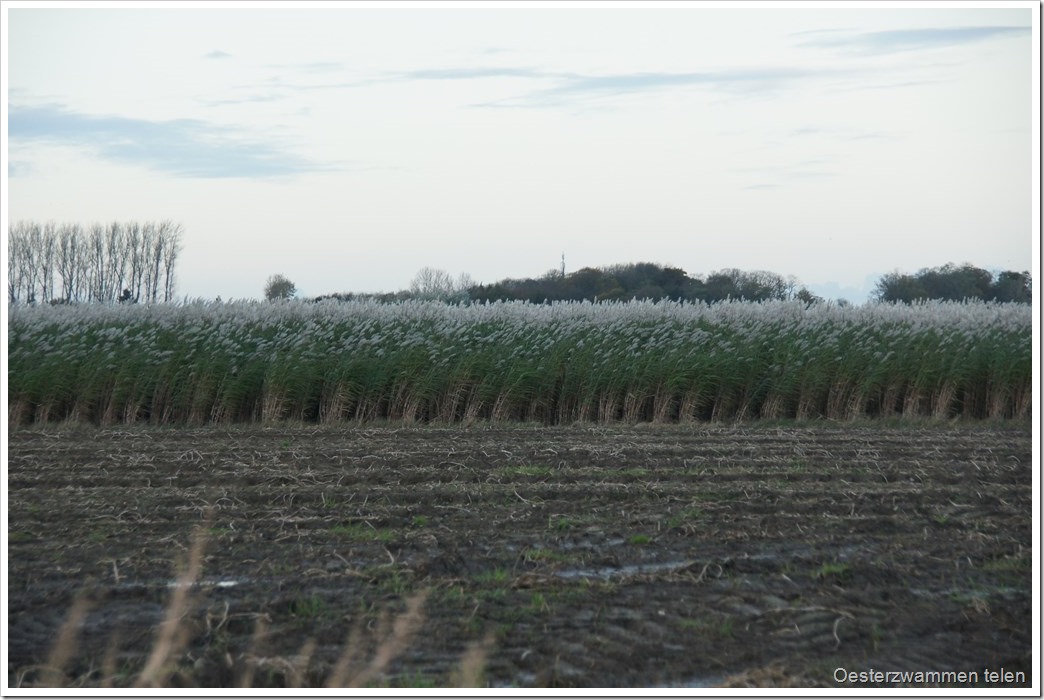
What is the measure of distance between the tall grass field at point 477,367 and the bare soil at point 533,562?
2470 millimetres

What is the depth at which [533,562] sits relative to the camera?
5.10 m

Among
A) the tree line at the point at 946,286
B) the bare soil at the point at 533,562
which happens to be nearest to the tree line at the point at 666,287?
the tree line at the point at 946,286

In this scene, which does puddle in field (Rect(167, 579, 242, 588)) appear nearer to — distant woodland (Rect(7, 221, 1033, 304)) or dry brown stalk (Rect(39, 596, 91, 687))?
dry brown stalk (Rect(39, 596, 91, 687))

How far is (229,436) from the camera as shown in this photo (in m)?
9.77

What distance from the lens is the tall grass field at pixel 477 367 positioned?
1110cm

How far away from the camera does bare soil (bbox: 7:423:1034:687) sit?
3908 mm

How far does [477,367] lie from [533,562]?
261 inches

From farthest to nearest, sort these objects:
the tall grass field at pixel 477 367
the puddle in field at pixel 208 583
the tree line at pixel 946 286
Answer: the tree line at pixel 946 286 < the tall grass field at pixel 477 367 < the puddle in field at pixel 208 583

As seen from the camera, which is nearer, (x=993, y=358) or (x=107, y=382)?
(x=107, y=382)

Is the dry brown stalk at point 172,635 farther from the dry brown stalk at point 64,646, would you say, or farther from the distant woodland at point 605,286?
the distant woodland at point 605,286

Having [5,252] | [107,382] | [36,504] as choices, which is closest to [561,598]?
[5,252]

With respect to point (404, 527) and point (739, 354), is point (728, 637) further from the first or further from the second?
point (739, 354)

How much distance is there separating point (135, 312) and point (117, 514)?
656 cm

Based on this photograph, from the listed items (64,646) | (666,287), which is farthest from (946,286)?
(64,646)
